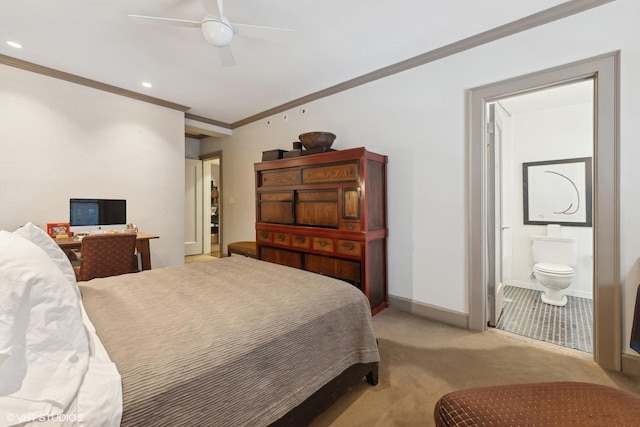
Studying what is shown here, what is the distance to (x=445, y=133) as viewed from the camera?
2717mm

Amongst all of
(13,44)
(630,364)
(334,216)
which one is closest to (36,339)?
(334,216)

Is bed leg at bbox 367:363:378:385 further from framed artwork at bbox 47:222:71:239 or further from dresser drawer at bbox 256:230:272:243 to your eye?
framed artwork at bbox 47:222:71:239

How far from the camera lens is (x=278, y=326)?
129 centimetres

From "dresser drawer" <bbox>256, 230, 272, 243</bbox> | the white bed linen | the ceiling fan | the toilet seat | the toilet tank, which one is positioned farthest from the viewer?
"dresser drawer" <bbox>256, 230, 272, 243</bbox>

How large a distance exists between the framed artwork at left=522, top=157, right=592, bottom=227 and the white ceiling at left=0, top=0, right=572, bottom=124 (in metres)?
2.37

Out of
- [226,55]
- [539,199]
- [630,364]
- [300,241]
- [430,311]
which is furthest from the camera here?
[539,199]

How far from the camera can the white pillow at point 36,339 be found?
714 mm

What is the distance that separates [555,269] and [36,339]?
429 centimetres

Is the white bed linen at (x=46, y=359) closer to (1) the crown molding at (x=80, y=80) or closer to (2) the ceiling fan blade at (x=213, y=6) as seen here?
(2) the ceiling fan blade at (x=213, y=6)

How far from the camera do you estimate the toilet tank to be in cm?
348

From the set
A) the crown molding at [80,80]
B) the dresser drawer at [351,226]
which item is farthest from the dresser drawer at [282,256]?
the crown molding at [80,80]

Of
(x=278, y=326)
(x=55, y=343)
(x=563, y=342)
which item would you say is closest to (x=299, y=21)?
(x=278, y=326)

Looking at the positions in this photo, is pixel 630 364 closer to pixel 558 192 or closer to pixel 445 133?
pixel 445 133

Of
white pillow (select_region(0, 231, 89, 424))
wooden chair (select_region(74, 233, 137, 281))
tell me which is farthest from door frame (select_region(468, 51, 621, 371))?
wooden chair (select_region(74, 233, 137, 281))
